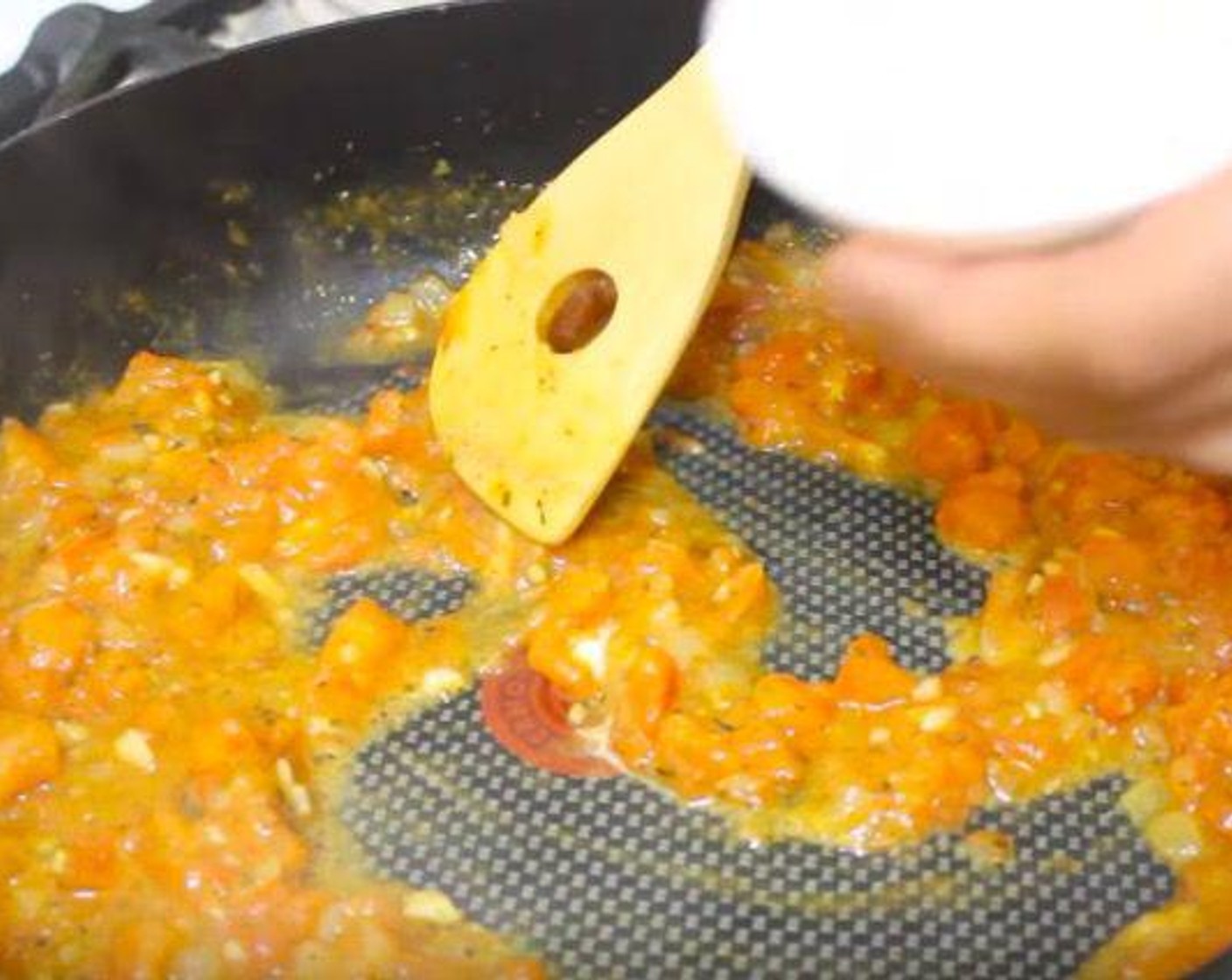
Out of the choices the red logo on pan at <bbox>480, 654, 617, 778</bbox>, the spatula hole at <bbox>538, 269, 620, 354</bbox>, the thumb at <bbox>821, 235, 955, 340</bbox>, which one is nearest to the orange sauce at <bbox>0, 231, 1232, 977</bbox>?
the red logo on pan at <bbox>480, 654, 617, 778</bbox>

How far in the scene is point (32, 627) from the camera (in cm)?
165

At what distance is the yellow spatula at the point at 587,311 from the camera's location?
5.59 ft

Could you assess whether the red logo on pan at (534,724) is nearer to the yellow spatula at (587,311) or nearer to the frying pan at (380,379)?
the frying pan at (380,379)

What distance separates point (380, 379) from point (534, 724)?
0.56 m

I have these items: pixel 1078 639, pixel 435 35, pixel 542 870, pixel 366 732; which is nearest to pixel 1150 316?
pixel 1078 639

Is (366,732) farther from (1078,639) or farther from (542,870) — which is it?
(1078,639)

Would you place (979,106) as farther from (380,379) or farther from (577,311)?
(380,379)

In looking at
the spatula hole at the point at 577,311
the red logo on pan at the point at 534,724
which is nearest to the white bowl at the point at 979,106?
the spatula hole at the point at 577,311

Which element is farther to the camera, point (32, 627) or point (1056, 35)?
point (32, 627)

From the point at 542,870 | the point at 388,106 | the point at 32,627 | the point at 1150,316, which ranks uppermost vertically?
the point at 1150,316

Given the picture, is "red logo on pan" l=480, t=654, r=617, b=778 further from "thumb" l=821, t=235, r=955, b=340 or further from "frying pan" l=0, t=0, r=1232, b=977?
"thumb" l=821, t=235, r=955, b=340

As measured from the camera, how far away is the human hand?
3.48 feet

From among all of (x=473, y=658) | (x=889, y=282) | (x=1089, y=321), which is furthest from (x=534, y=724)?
(x=1089, y=321)

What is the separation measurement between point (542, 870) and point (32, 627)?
0.56 meters
